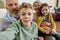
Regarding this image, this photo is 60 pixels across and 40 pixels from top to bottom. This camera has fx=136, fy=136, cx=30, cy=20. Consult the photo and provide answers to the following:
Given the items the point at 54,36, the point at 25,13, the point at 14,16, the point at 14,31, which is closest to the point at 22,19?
the point at 25,13

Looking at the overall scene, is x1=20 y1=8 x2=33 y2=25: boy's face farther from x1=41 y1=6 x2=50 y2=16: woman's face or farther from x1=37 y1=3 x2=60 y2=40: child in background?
x1=41 y1=6 x2=50 y2=16: woman's face

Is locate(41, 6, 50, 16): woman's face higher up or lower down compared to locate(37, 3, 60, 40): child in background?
higher up

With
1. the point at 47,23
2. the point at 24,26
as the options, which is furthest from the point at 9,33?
the point at 47,23

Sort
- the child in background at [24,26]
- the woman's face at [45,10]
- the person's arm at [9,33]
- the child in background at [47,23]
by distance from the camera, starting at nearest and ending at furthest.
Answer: the person's arm at [9,33], the child in background at [24,26], the child in background at [47,23], the woman's face at [45,10]

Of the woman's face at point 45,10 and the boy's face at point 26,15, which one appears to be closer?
the boy's face at point 26,15

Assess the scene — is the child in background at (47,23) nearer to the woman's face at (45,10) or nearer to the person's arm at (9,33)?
the woman's face at (45,10)

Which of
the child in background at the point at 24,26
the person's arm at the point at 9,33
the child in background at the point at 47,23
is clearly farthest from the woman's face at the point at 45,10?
the person's arm at the point at 9,33

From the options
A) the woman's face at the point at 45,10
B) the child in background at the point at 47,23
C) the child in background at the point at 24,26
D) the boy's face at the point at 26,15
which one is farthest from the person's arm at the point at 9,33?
the woman's face at the point at 45,10

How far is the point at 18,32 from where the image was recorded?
150 centimetres

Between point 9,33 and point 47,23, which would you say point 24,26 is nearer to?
point 9,33

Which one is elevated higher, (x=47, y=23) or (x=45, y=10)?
(x=45, y=10)

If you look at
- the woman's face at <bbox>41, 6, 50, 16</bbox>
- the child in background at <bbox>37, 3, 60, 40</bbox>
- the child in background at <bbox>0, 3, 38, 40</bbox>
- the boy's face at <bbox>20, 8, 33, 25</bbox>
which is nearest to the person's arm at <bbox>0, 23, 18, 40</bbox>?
the child in background at <bbox>0, 3, 38, 40</bbox>

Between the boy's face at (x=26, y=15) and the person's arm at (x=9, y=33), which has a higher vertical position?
the boy's face at (x=26, y=15)

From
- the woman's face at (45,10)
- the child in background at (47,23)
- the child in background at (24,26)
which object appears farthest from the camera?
the woman's face at (45,10)
